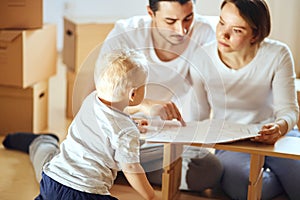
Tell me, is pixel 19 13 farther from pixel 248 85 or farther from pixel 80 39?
pixel 248 85

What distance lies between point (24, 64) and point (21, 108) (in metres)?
0.19

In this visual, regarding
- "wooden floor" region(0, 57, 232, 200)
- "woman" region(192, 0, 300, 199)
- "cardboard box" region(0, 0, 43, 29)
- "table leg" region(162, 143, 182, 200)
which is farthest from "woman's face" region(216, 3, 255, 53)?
"cardboard box" region(0, 0, 43, 29)

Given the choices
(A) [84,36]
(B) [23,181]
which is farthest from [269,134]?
(A) [84,36]

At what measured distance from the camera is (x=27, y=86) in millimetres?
2064

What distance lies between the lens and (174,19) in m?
1.50

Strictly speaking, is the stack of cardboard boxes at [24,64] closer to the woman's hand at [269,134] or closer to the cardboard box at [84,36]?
the cardboard box at [84,36]

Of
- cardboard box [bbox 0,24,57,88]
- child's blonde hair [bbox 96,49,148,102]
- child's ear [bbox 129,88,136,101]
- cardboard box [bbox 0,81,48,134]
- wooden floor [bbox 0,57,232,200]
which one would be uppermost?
child's blonde hair [bbox 96,49,148,102]

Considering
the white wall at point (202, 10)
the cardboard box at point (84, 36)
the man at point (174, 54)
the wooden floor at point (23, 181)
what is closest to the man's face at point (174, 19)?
the man at point (174, 54)

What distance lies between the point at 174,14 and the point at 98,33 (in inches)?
33.3

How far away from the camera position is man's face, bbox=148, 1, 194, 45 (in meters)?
1.50

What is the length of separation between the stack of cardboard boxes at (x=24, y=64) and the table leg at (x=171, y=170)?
0.73 m

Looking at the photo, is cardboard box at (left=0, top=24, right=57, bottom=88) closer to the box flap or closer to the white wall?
the box flap

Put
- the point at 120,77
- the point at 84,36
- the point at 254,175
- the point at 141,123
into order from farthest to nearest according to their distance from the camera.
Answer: the point at 84,36 → the point at 254,175 → the point at 141,123 → the point at 120,77

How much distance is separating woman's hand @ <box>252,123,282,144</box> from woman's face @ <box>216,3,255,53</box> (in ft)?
0.79
